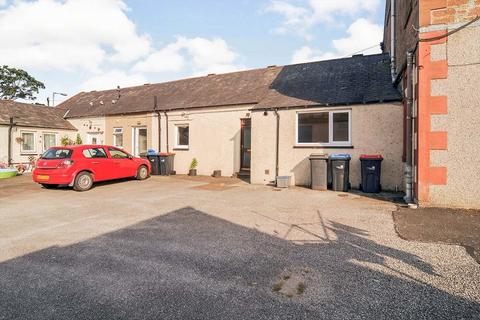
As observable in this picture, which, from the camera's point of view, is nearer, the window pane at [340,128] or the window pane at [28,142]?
the window pane at [340,128]

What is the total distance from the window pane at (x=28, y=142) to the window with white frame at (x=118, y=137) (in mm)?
5004

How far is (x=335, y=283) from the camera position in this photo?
3.31 meters

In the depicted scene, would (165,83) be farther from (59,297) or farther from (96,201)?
(59,297)

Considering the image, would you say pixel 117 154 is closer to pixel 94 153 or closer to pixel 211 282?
pixel 94 153

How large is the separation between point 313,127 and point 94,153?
8303 mm

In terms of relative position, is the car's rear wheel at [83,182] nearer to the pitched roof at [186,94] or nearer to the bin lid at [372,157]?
the pitched roof at [186,94]

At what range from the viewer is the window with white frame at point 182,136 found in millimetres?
15727

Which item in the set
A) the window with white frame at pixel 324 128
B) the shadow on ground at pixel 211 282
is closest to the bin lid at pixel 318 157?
the window with white frame at pixel 324 128

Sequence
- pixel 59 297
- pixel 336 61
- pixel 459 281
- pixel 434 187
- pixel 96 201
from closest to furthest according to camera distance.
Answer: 1. pixel 59 297
2. pixel 459 281
3. pixel 434 187
4. pixel 96 201
5. pixel 336 61

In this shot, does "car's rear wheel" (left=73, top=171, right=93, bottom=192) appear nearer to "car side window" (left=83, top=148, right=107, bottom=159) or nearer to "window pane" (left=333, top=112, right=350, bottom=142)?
"car side window" (left=83, top=148, right=107, bottom=159)

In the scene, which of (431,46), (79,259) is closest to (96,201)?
(79,259)

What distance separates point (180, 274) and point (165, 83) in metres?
18.4

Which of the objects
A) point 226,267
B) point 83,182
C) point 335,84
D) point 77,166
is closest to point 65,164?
point 77,166

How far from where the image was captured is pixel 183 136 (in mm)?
15945
